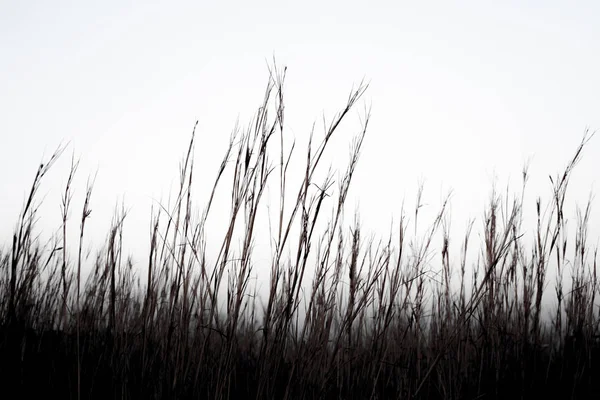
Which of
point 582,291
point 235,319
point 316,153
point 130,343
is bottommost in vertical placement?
point 130,343

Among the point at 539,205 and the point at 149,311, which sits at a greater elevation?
the point at 539,205

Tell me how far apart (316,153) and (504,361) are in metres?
1.47

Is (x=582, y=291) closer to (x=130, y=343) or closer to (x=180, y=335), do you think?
(x=180, y=335)

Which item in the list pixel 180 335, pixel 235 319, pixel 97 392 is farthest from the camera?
pixel 97 392

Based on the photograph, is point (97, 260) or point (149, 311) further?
point (97, 260)

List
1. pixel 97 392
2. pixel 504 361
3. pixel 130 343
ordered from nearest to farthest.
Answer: pixel 97 392
pixel 130 343
pixel 504 361

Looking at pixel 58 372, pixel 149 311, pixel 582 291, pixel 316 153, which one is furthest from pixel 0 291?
pixel 582 291

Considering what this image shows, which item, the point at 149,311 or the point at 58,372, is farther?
the point at 58,372

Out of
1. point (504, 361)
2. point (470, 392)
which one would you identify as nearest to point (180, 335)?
point (470, 392)

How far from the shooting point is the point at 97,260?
2.60 m

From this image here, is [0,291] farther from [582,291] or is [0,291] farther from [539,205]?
[582,291]

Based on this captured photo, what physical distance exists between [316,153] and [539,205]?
102 centimetres

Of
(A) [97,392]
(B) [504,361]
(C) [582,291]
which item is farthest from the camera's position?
(C) [582,291]

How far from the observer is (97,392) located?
5.52 feet
